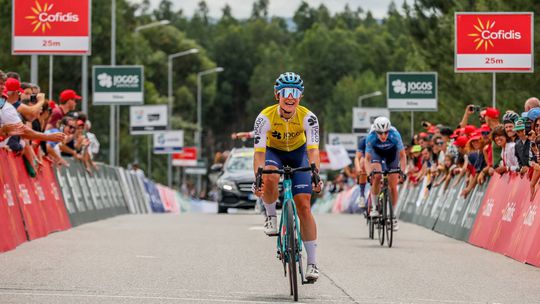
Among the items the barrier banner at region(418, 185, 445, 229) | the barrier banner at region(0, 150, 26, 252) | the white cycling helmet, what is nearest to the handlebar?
the barrier banner at region(0, 150, 26, 252)

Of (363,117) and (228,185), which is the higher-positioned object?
(363,117)

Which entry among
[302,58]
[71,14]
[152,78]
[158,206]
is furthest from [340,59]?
[71,14]

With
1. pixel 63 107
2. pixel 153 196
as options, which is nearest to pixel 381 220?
pixel 63 107

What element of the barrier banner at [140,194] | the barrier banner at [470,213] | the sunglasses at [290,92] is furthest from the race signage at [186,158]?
the sunglasses at [290,92]

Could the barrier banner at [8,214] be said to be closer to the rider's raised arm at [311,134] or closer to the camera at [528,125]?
the rider's raised arm at [311,134]

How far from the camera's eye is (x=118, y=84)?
42.6m

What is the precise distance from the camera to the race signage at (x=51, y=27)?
28750 mm

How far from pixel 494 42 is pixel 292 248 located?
17247 millimetres

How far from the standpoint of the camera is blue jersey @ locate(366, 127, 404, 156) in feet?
66.1

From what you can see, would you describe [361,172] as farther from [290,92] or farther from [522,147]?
[290,92]

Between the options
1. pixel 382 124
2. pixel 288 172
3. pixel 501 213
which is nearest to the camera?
pixel 288 172

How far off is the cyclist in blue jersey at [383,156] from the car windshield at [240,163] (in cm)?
1471

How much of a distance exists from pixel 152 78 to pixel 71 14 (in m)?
89.5

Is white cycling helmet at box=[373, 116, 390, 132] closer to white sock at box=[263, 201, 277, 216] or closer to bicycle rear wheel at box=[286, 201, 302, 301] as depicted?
white sock at box=[263, 201, 277, 216]
